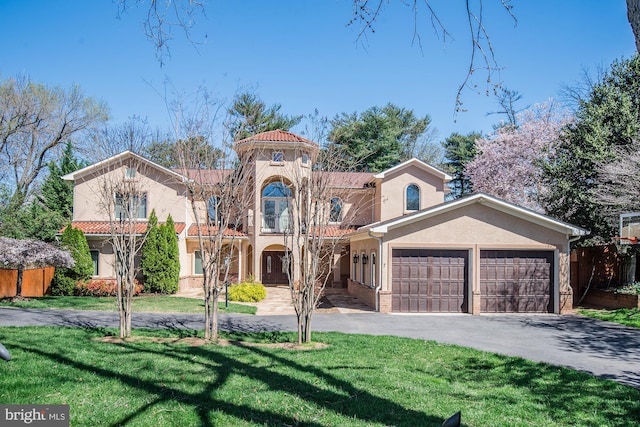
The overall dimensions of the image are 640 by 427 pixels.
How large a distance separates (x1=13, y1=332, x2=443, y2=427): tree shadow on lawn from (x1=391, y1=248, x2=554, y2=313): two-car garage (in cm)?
979

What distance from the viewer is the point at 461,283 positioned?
1808 centimetres

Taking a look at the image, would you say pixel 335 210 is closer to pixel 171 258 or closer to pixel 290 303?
pixel 290 303

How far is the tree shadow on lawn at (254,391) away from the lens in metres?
5.59

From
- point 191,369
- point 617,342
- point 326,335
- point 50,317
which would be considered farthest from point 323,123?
point 50,317

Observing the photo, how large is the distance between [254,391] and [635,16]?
587 centimetres

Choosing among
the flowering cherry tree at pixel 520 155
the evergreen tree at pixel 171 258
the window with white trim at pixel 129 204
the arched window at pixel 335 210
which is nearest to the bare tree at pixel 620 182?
the arched window at pixel 335 210

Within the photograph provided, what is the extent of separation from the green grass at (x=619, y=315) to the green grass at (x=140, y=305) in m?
12.0

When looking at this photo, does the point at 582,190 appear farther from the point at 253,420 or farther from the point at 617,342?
the point at 253,420

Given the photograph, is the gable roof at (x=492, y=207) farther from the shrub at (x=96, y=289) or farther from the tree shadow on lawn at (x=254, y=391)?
the shrub at (x=96, y=289)

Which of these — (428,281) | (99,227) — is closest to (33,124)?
(99,227)

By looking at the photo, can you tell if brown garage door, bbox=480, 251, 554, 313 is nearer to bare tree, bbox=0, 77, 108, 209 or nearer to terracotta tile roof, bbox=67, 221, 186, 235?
terracotta tile roof, bbox=67, 221, 186, 235

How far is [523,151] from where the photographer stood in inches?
1240

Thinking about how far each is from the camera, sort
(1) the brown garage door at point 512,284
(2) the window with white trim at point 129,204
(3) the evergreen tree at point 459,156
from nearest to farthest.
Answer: (2) the window with white trim at point 129,204 < (1) the brown garage door at point 512,284 < (3) the evergreen tree at point 459,156


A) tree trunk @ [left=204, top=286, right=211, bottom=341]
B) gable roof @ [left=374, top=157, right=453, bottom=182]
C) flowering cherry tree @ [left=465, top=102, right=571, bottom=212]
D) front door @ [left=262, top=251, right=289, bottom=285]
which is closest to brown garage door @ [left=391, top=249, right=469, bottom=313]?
gable roof @ [left=374, top=157, right=453, bottom=182]
